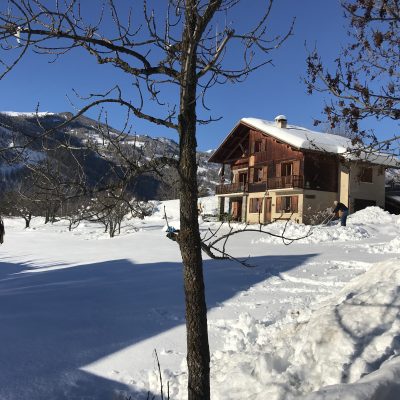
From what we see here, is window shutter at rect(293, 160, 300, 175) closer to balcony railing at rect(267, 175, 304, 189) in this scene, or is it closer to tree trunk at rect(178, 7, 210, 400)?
balcony railing at rect(267, 175, 304, 189)

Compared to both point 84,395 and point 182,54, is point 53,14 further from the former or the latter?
point 84,395

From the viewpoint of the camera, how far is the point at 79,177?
113 inches

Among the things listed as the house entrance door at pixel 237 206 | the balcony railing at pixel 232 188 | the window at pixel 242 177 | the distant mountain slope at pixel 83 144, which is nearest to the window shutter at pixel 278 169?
the balcony railing at pixel 232 188

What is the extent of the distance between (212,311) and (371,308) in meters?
3.03

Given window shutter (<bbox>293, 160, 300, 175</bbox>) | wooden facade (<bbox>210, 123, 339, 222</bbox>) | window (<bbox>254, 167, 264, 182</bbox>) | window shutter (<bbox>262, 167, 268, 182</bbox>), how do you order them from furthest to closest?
1. window (<bbox>254, 167, 264, 182</bbox>)
2. window shutter (<bbox>262, 167, 268, 182</bbox>)
3. window shutter (<bbox>293, 160, 300, 175</bbox>)
4. wooden facade (<bbox>210, 123, 339, 222</bbox>)

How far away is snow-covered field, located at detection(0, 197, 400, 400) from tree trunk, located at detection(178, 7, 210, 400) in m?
0.69

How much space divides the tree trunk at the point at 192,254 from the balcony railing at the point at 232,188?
102ft

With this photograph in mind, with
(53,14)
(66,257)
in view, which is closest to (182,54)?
(53,14)

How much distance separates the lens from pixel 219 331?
5.93 meters

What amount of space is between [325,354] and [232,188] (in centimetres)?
3134

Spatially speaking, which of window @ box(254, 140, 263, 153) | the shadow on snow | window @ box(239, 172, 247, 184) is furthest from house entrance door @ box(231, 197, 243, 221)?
the shadow on snow

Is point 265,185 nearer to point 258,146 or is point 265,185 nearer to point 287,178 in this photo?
point 287,178

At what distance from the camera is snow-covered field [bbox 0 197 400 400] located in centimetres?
366

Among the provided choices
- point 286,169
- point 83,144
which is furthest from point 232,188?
point 83,144
